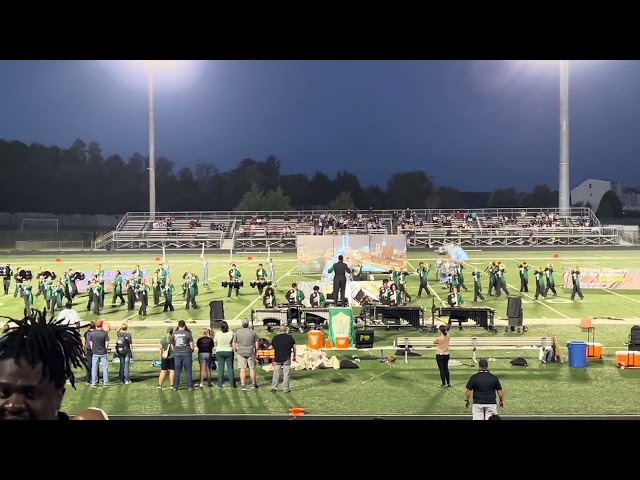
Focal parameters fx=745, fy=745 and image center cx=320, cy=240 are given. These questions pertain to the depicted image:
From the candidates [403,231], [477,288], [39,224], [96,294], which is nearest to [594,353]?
[477,288]

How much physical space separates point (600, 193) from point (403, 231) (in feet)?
124

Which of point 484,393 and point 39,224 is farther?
point 39,224

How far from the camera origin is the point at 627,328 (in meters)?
19.4

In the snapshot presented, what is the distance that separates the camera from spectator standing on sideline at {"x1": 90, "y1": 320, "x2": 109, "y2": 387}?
43.5ft

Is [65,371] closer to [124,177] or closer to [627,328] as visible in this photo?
[627,328]

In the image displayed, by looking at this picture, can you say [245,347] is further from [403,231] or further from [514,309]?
[403,231]

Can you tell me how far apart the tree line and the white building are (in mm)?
4008

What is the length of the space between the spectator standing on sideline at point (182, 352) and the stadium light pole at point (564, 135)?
117ft

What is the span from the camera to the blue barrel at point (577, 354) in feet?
48.5

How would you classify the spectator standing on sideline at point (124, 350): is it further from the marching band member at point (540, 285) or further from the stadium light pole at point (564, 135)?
the stadium light pole at point (564, 135)

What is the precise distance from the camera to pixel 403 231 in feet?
155

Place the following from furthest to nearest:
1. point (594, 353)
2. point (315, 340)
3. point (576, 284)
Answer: point (576, 284), point (315, 340), point (594, 353)

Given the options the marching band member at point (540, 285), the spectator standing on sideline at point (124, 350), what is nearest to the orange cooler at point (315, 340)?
the spectator standing on sideline at point (124, 350)
